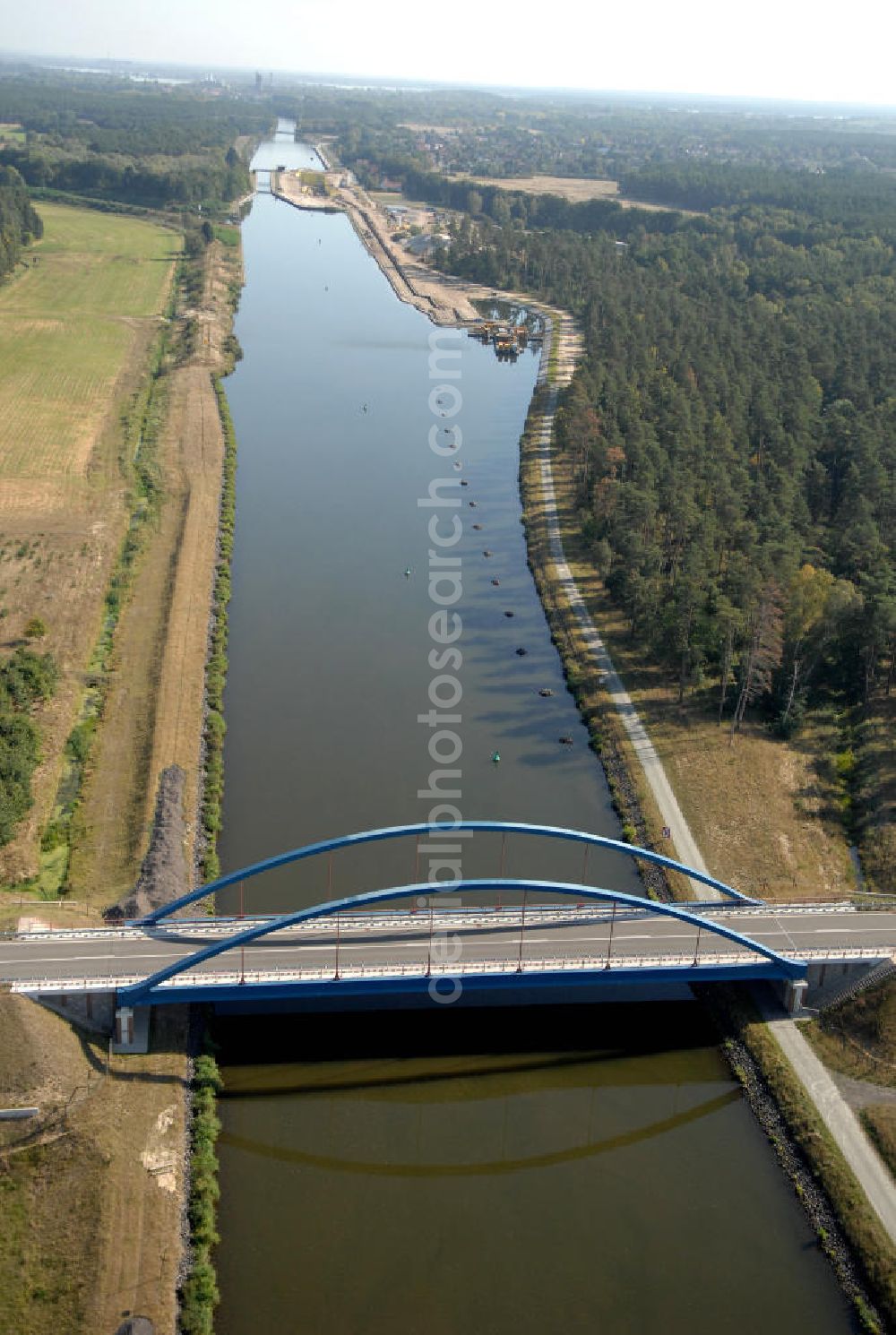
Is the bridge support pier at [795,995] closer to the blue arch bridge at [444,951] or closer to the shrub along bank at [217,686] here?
the blue arch bridge at [444,951]

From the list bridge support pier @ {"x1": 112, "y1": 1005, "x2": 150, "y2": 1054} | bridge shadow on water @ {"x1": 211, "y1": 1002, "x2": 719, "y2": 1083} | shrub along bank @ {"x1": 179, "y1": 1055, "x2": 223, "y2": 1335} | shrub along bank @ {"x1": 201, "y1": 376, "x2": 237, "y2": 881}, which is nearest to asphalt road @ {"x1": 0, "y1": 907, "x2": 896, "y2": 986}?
bridge support pier @ {"x1": 112, "y1": 1005, "x2": 150, "y2": 1054}

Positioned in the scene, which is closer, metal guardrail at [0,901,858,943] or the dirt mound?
metal guardrail at [0,901,858,943]

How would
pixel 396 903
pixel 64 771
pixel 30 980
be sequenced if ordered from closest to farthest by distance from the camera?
pixel 30 980 → pixel 396 903 → pixel 64 771

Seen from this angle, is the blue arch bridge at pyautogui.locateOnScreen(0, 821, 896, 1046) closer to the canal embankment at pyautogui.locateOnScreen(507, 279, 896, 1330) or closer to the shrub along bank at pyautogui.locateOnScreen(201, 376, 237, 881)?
the canal embankment at pyautogui.locateOnScreen(507, 279, 896, 1330)

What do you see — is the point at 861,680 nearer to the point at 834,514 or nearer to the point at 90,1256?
the point at 834,514

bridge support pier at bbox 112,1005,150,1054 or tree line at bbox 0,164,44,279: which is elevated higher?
tree line at bbox 0,164,44,279

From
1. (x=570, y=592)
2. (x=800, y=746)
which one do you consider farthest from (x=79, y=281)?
(x=800, y=746)

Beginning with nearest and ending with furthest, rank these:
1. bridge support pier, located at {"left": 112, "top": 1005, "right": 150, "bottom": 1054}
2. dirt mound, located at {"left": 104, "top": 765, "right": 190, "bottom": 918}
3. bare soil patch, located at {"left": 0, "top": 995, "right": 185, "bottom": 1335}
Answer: bare soil patch, located at {"left": 0, "top": 995, "right": 185, "bottom": 1335} < bridge support pier, located at {"left": 112, "top": 1005, "right": 150, "bottom": 1054} < dirt mound, located at {"left": 104, "top": 765, "right": 190, "bottom": 918}
